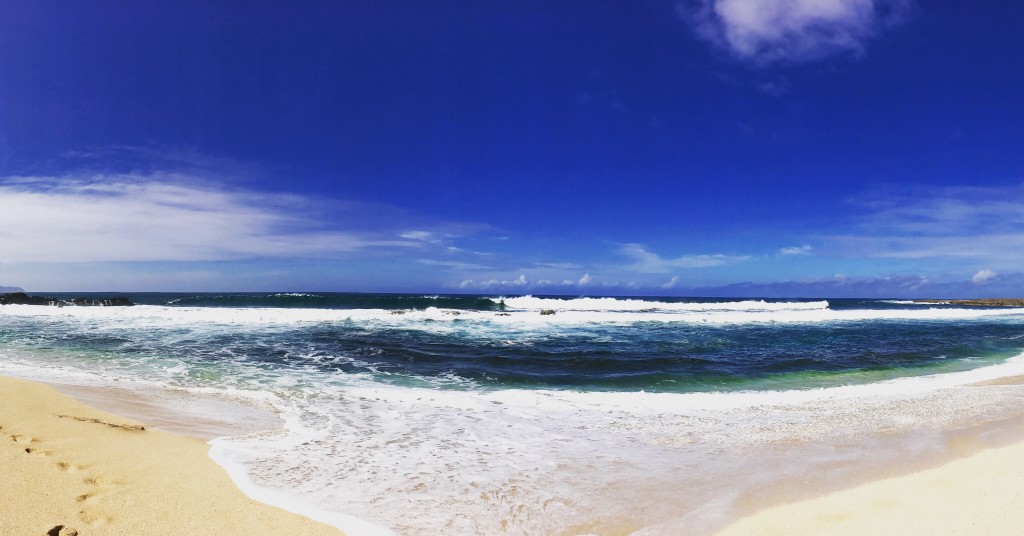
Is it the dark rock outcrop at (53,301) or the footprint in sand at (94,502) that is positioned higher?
the dark rock outcrop at (53,301)

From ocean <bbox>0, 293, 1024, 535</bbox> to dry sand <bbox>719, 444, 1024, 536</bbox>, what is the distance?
10.9 inches

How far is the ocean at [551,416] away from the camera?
4070 mm

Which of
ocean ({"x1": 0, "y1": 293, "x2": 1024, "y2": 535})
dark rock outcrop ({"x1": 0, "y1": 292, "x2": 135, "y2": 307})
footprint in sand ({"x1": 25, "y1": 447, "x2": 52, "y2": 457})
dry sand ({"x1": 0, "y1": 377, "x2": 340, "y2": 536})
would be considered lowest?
ocean ({"x1": 0, "y1": 293, "x2": 1024, "y2": 535})

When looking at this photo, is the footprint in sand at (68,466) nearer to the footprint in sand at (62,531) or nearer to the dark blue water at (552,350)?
the footprint in sand at (62,531)

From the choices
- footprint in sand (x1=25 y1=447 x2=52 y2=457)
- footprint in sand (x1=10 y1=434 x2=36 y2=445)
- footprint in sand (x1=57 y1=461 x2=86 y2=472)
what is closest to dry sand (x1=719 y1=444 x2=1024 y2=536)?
footprint in sand (x1=57 y1=461 x2=86 y2=472)

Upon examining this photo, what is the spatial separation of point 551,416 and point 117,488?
491cm

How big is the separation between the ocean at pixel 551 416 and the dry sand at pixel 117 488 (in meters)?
0.28

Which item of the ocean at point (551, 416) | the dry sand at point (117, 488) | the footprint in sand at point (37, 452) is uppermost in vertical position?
the footprint in sand at point (37, 452)

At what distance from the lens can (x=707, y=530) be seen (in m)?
3.60

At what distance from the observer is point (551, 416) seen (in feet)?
23.7

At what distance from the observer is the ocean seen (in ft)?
13.4

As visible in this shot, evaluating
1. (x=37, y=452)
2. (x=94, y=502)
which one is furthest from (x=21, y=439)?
(x=94, y=502)

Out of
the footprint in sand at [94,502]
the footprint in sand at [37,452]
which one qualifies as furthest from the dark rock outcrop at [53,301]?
the footprint in sand at [94,502]

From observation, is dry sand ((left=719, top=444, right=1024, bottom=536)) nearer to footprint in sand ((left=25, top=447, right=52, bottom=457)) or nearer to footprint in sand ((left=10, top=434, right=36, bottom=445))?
footprint in sand ((left=25, top=447, right=52, bottom=457))
